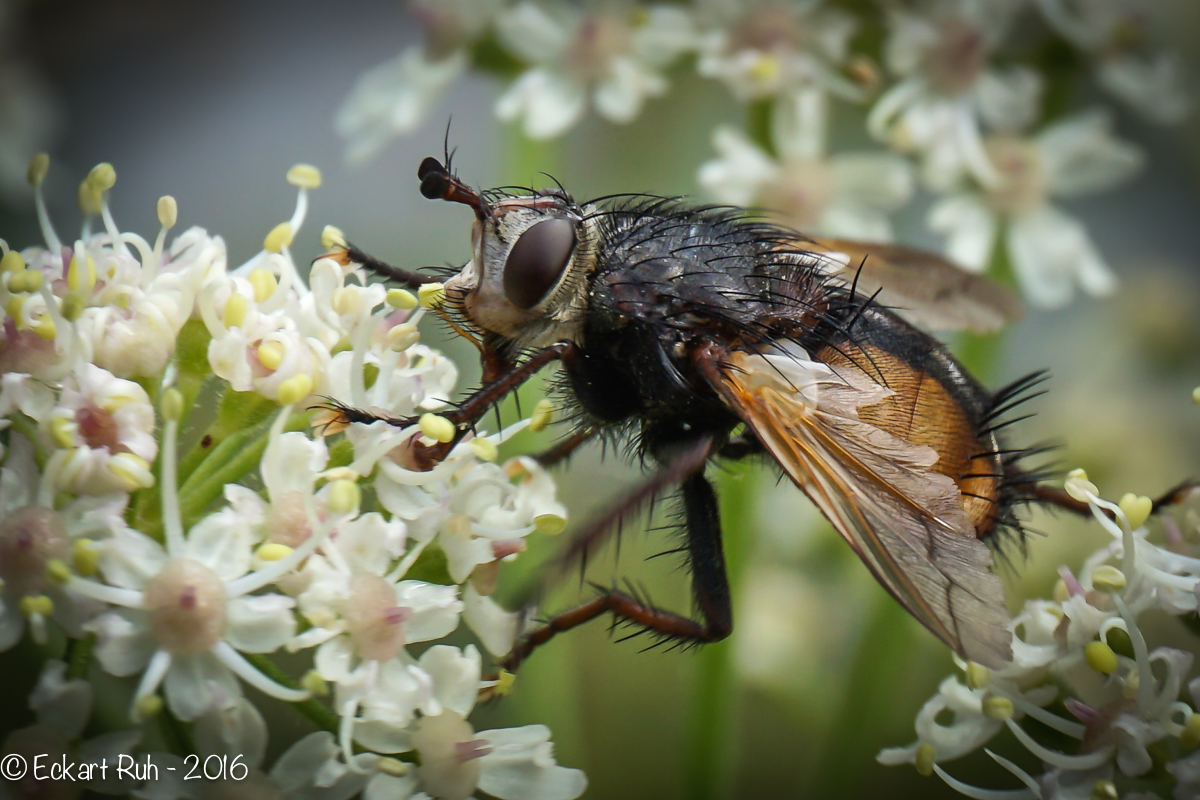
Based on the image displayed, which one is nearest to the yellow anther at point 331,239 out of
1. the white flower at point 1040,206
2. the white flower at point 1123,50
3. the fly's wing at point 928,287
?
the fly's wing at point 928,287

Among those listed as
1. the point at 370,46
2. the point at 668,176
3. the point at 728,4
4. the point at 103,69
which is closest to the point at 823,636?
the point at 728,4

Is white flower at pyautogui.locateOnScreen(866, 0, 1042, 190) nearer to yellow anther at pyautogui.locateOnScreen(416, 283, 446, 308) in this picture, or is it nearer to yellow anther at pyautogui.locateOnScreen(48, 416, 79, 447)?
yellow anther at pyautogui.locateOnScreen(416, 283, 446, 308)

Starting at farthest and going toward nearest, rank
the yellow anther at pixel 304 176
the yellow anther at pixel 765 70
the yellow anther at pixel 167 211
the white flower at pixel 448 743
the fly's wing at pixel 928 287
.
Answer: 1. the yellow anther at pixel 765 70
2. the fly's wing at pixel 928 287
3. the yellow anther at pixel 304 176
4. the yellow anther at pixel 167 211
5. the white flower at pixel 448 743

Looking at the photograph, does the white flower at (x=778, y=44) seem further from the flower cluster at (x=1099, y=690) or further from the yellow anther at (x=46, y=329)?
the yellow anther at (x=46, y=329)

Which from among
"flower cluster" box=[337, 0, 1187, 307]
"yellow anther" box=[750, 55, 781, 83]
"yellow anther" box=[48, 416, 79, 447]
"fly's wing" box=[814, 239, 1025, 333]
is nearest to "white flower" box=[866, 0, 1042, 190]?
"flower cluster" box=[337, 0, 1187, 307]

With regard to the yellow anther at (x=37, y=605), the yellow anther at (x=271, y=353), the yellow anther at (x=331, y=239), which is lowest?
the yellow anther at (x=37, y=605)

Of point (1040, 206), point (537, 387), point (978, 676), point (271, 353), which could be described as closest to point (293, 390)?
point (271, 353)
